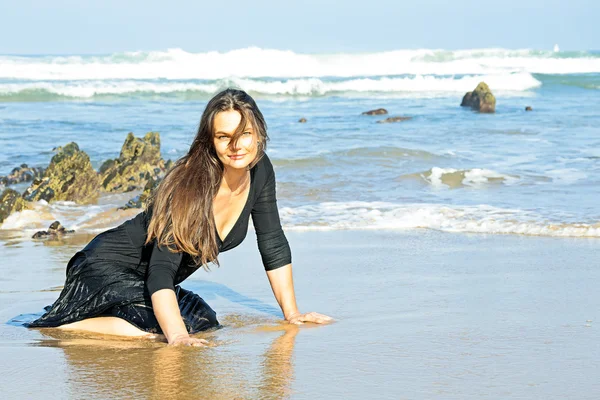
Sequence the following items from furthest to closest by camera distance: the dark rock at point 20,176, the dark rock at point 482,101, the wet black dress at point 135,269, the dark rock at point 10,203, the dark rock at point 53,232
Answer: the dark rock at point 482,101, the dark rock at point 20,176, the dark rock at point 10,203, the dark rock at point 53,232, the wet black dress at point 135,269

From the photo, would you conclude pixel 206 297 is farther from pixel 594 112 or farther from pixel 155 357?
pixel 594 112

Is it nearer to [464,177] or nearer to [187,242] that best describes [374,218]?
[464,177]

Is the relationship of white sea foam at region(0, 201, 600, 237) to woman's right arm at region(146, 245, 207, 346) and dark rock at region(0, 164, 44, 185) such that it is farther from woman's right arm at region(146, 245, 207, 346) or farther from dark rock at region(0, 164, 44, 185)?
woman's right arm at region(146, 245, 207, 346)

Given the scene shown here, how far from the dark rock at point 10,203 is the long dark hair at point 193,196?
4933 millimetres

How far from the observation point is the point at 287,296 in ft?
13.9

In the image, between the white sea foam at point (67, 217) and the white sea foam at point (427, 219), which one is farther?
the white sea foam at point (67, 217)

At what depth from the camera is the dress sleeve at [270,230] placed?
406cm

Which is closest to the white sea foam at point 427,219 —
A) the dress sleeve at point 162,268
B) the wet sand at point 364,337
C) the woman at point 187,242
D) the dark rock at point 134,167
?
the wet sand at point 364,337

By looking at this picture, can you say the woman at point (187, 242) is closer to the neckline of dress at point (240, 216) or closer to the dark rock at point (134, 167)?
the neckline of dress at point (240, 216)

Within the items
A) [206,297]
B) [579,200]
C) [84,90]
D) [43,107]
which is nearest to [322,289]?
[206,297]

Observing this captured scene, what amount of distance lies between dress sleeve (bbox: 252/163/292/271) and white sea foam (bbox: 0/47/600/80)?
32.7 metres

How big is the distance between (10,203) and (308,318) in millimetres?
5075

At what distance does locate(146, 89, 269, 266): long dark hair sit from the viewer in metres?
3.60

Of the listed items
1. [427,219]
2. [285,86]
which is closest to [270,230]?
[427,219]
